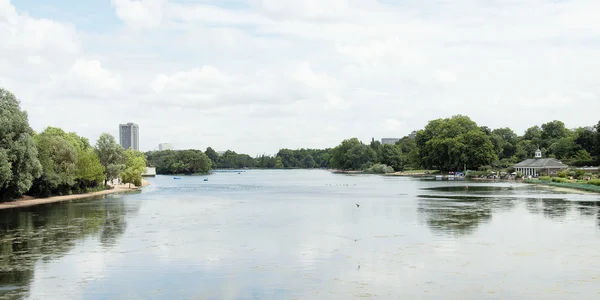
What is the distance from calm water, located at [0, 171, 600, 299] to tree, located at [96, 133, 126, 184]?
39780 mm

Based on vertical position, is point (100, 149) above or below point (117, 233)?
above

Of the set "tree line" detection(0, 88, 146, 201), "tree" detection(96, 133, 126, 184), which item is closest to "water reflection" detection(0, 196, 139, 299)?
"tree line" detection(0, 88, 146, 201)

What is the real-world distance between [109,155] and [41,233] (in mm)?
51836

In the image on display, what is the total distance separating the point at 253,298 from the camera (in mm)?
15844

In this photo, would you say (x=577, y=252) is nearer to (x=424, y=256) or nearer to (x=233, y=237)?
(x=424, y=256)

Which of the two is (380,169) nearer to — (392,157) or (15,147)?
(392,157)

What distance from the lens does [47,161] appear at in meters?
56.4

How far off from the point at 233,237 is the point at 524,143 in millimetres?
141393

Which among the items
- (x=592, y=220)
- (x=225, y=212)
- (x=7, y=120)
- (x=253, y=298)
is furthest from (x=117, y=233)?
(x=592, y=220)

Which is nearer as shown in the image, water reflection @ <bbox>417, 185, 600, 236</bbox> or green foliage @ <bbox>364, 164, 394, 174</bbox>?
water reflection @ <bbox>417, 185, 600, 236</bbox>

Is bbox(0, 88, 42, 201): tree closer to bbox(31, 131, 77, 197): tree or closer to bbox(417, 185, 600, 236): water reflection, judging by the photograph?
bbox(31, 131, 77, 197): tree

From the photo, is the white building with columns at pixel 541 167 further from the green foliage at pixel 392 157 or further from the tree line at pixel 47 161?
the tree line at pixel 47 161

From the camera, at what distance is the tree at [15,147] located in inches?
1778

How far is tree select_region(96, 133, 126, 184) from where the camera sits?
78.9 m
